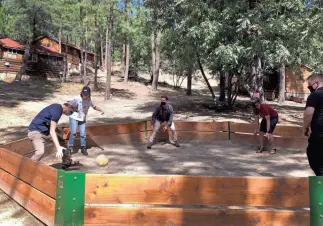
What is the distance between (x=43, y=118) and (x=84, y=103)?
→ 8.66 ft

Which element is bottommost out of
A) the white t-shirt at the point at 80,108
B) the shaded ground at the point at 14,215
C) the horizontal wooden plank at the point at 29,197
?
the shaded ground at the point at 14,215

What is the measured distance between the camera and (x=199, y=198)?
399cm

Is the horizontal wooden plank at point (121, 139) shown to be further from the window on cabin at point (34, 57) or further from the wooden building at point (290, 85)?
the window on cabin at point (34, 57)

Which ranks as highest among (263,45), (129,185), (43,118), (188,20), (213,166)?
(188,20)

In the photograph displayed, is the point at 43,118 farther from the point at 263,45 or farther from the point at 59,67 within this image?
the point at 59,67

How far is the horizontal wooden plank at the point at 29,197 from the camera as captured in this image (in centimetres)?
431

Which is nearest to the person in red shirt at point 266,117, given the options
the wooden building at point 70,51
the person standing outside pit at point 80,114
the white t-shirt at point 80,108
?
the person standing outside pit at point 80,114

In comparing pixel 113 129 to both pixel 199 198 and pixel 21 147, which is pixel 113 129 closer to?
pixel 21 147

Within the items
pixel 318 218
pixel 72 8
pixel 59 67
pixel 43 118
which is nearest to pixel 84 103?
pixel 43 118

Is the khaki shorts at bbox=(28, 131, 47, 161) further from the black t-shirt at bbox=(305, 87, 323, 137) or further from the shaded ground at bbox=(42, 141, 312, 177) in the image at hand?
the black t-shirt at bbox=(305, 87, 323, 137)

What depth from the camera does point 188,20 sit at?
15.3 meters

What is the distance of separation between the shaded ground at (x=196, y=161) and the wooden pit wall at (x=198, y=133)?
507 mm

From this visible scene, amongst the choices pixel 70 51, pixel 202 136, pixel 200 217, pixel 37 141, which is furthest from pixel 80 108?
pixel 70 51

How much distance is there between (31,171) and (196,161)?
16.4ft
